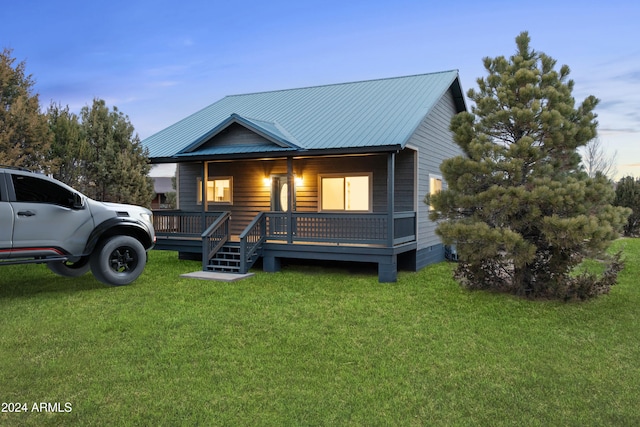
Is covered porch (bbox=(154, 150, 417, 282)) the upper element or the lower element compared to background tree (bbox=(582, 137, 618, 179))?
lower

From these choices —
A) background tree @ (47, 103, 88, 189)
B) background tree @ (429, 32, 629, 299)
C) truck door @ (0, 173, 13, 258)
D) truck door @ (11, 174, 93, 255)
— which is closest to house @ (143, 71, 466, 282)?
background tree @ (429, 32, 629, 299)

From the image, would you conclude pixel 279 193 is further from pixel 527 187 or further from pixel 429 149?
pixel 527 187

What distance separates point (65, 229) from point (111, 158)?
18.9 feet

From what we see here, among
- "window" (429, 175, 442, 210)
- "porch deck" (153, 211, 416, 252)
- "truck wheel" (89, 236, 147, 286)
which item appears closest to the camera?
"truck wheel" (89, 236, 147, 286)

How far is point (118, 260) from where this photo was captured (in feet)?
34.7

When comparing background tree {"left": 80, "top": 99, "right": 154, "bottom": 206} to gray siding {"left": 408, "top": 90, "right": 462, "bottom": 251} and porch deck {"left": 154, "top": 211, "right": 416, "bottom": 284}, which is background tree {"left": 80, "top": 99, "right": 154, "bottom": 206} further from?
gray siding {"left": 408, "top": 90, "right": 462, "bottom": 251}

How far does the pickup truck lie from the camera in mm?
8727

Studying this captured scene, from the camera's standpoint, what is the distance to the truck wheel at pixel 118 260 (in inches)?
398

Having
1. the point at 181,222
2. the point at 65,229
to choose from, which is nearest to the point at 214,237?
the point at 181,222

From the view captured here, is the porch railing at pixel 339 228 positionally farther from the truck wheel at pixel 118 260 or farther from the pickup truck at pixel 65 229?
the truck wheel at pixel 118 260

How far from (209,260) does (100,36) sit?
12039 millimetres

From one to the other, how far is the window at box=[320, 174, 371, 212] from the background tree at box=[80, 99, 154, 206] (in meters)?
5.91

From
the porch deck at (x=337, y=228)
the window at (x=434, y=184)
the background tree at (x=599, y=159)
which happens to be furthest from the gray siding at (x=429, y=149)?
the background tree at (x=599, y=159)

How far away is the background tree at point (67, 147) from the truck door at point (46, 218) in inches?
200
